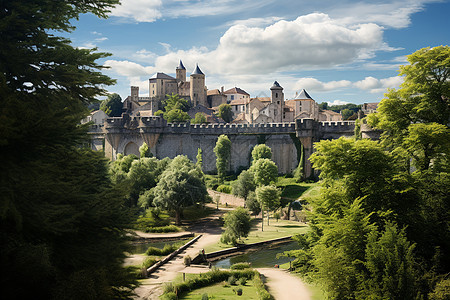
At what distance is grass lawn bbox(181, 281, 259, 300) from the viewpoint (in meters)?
20.2

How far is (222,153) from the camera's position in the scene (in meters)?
52.4

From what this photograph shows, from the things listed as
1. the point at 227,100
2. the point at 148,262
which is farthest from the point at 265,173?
the point at 227,100

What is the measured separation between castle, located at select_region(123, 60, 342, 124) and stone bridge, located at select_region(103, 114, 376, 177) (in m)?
23.9

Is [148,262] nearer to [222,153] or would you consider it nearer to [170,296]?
[170,296]

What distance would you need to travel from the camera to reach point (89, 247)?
8586 mm

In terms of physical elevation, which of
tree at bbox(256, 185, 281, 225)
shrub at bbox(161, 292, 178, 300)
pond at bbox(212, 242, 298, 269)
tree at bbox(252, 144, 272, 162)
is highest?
tree at bbox(252, 144, 272, 162)

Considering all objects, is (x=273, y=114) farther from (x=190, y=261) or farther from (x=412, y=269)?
(x=412, y=269)

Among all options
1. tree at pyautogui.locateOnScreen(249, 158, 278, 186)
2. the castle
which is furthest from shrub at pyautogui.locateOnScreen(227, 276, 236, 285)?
the castle

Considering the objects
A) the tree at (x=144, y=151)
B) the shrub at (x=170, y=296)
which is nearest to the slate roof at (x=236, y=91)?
the tree at (x=144, y=151)

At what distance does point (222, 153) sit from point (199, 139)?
5.37 metres

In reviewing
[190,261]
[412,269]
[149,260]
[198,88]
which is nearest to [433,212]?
[412,269]

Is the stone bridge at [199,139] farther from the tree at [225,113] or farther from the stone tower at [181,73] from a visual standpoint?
the stone tower at [181,73]

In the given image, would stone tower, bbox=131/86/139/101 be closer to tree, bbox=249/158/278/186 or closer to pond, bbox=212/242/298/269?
tree, bbox=249/158/278/186

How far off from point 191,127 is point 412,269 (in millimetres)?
45285
